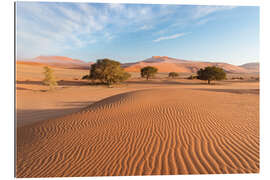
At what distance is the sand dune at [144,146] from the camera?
110 inches

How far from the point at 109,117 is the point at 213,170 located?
13.0 ft

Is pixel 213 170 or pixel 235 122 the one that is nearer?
pixel 213 170

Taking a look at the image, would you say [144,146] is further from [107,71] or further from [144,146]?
[107,71]

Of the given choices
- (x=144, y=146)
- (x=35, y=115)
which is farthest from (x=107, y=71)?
(x=144, y=146)

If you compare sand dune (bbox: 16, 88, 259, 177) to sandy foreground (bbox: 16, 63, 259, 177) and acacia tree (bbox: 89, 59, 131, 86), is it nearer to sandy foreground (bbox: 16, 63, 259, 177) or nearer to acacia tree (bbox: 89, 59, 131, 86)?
sandy foreground (bbox: 16, 63, 259, 177)

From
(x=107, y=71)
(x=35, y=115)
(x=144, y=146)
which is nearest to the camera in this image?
(x=144, y=146)

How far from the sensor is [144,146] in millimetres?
3301

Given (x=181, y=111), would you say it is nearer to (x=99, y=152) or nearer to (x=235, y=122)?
(x=235, y=122)

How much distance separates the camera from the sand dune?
2.80 meters

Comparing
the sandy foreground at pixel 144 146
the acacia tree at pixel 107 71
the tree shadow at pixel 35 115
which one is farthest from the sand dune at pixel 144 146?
the acacia tree at pixel 107 71
